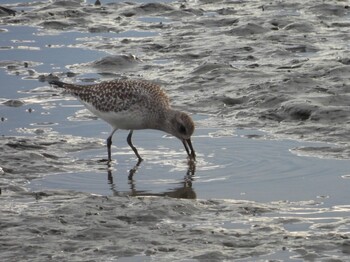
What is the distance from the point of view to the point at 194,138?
1617cm

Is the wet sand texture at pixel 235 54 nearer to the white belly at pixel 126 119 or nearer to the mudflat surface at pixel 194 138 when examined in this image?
the mudflat surface at pixel 194 138

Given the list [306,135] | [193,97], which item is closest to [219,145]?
[306,135]

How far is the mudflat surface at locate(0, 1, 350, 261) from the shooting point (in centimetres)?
1139

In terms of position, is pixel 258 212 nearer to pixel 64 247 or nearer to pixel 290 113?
pixel 64 247

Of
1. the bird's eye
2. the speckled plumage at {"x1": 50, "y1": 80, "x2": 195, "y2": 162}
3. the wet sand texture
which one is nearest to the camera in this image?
the bird's eye

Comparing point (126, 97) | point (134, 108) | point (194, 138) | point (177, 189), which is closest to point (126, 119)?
point (134, 108)

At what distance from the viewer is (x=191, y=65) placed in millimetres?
20531

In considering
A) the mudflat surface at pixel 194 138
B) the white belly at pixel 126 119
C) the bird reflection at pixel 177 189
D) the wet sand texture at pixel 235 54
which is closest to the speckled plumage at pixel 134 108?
the white belly at pixel 126 119

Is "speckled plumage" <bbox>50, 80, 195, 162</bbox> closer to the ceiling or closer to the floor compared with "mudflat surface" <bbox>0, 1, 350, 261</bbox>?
closer to the ceiling

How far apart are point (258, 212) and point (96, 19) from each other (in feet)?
45.5

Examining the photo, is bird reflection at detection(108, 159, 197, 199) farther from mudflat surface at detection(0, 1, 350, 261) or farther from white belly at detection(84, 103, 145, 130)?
white belly at detection(84, 103, 145, 130)

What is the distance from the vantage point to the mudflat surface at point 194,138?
11391 millimetres

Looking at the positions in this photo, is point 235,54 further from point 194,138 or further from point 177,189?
point 177,189

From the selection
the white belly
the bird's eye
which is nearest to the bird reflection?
the bird's eye
